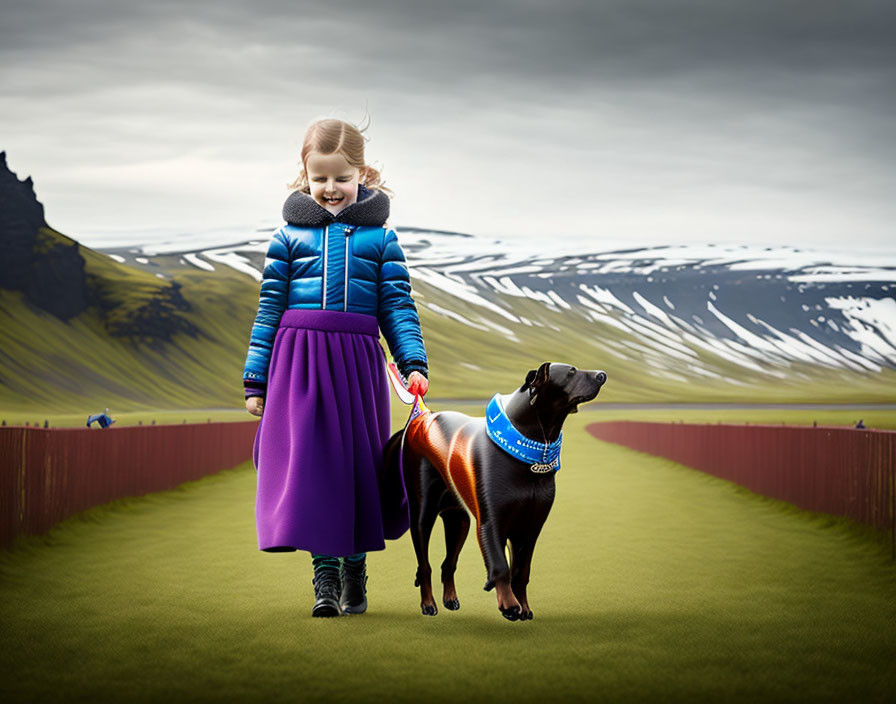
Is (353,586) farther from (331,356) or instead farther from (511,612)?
(331,356)

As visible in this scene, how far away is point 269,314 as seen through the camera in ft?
23.1

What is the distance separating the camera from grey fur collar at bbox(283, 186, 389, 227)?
7.02m

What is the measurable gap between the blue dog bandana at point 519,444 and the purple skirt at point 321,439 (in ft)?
3.10

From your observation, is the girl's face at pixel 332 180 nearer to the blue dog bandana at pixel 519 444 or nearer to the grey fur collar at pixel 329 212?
the grey fur collar at pixel 329 212

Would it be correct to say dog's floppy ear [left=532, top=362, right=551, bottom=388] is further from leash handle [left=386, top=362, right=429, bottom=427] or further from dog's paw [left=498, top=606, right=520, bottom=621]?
dog's paw [left=498, top=606, right=520, bottom=621]

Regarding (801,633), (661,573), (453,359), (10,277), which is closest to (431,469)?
(801,633)

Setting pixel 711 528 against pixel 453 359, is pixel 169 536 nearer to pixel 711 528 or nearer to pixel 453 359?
pixel 711 528

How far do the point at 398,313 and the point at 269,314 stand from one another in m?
0.75

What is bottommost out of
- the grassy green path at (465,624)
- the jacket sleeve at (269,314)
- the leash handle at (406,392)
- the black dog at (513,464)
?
the grassy green path at (465,624)

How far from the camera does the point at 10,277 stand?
138000 millimetres

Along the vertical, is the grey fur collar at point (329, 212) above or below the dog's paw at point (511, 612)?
above

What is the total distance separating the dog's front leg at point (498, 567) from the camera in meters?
6.25

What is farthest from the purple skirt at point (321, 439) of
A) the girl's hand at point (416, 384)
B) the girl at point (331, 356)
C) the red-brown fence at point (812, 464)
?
the red-brown fence at point (812, 464)

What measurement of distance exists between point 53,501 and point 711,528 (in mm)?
6941
